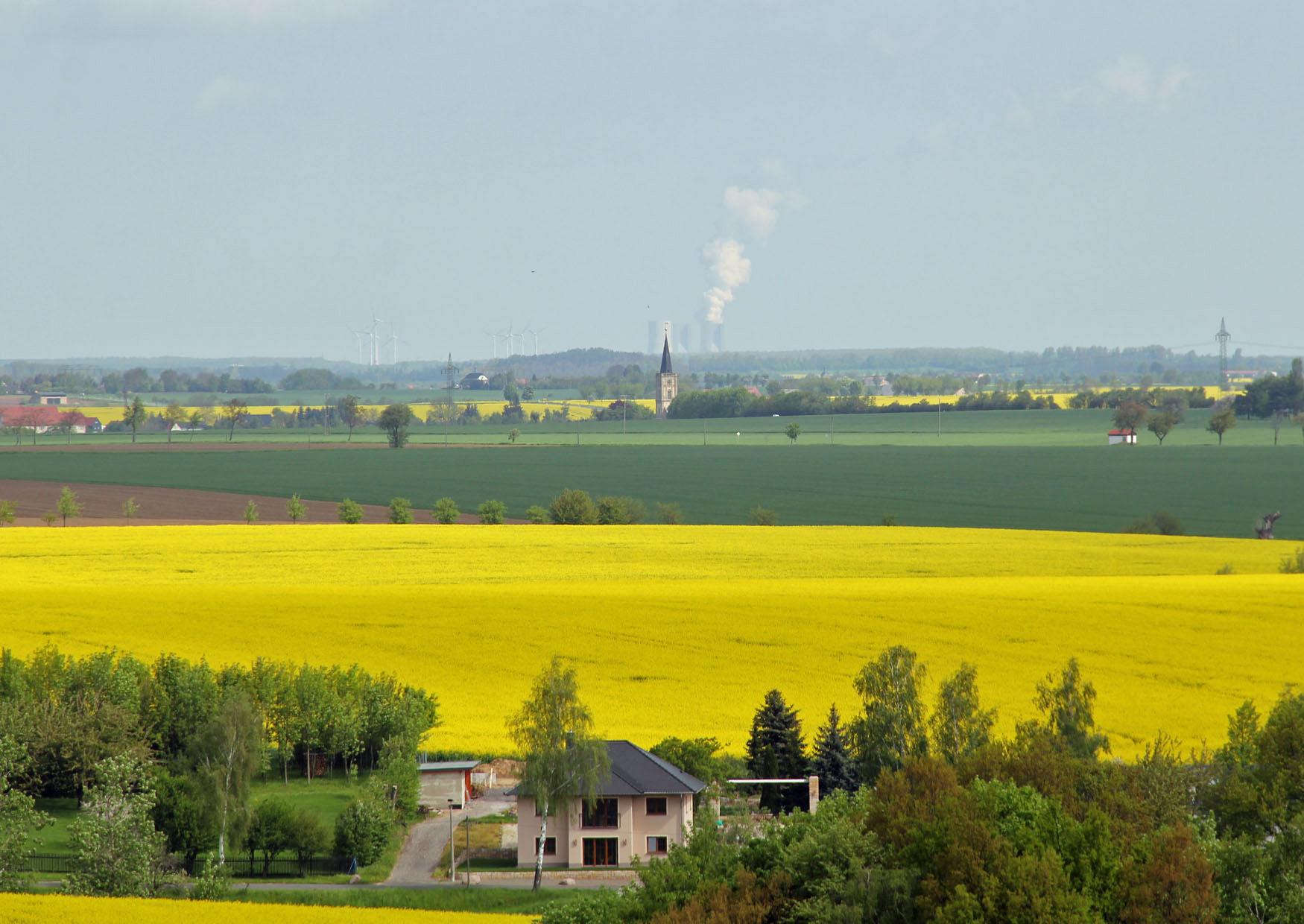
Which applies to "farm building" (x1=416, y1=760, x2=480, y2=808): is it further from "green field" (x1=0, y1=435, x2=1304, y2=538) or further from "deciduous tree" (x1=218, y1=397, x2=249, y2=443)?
"deciduous tree" (x1=218, y1=397, x2=249, y2=443)

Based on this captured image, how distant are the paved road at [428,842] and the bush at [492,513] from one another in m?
45.1

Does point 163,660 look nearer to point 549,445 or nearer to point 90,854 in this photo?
point 90,854

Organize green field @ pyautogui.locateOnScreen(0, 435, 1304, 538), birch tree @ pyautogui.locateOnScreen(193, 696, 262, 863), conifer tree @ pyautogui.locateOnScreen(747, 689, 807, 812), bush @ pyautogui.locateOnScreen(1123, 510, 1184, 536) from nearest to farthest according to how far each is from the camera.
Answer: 1. birch tree @ pyautogui.locateOnScreen(193, 696, 262, 863)
2. conifer tree @ pyautogui.locateOnScreen(747, 689, 807, 812)
3. bush @ pyautogui.locateOnScreen(1123, 510, 1184, 536)
4. green field @ pyautogui.locateOnScreen(0, 435, 1304, 538)

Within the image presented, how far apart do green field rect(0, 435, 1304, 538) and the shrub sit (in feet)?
69.8

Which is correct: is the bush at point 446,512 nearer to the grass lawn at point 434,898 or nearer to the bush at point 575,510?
the bush at point 575,510

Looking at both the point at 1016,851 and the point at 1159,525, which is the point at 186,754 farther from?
the point at 1159,525

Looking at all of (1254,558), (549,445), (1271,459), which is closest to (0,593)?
(1254,558)

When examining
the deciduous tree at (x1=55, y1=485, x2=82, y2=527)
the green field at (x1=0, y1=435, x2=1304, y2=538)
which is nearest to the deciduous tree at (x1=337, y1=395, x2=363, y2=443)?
the green field at (x1=0, y1=435, x2=1304, y2=538)

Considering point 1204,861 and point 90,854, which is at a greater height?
point 1204,861

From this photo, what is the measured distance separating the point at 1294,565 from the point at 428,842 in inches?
1420

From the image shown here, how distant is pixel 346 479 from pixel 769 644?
68068mm

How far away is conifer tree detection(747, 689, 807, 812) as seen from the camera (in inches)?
1234

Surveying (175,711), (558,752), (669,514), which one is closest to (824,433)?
(669,514)

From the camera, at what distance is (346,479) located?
104 m
